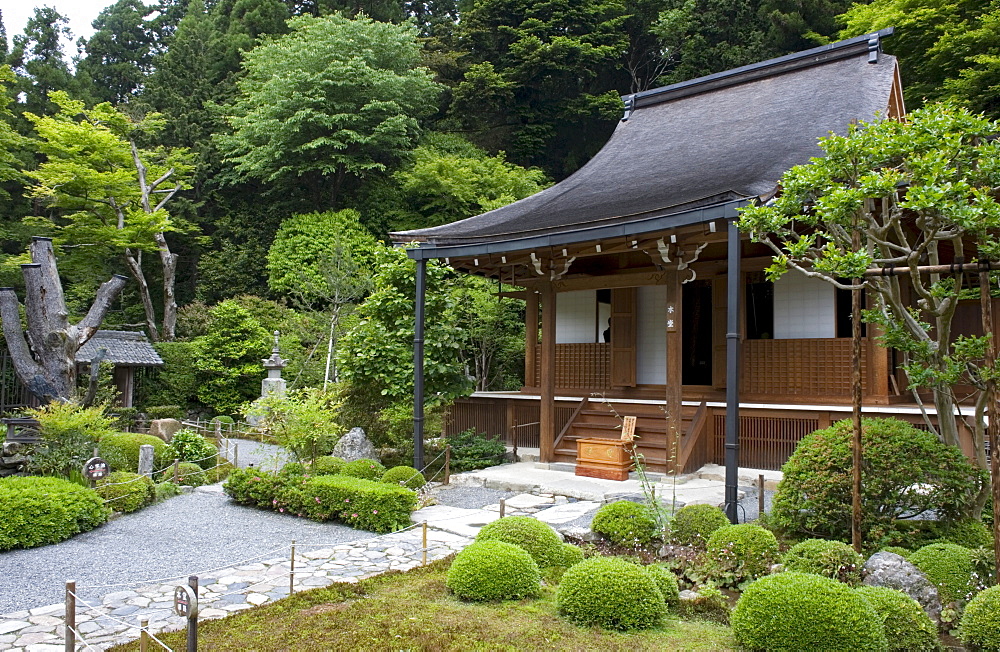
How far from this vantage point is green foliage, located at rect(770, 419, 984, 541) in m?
6.17

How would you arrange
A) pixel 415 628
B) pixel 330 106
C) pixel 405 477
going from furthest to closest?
pixel 330 106 < pixel 405 477 < pixel 415 628

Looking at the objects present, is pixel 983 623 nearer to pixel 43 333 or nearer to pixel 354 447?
pixel 354 447

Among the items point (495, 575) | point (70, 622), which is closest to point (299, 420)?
point (495, 575)

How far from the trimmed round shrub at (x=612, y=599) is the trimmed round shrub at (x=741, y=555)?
0.99 meters

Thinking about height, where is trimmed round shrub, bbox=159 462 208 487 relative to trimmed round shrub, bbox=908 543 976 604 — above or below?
below

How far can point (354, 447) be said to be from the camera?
39.2ft

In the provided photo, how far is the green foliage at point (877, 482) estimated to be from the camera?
20.2 ft

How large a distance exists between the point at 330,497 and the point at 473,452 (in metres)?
3.68

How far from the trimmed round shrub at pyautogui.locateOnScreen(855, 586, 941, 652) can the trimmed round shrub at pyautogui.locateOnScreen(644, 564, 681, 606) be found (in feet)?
4.42

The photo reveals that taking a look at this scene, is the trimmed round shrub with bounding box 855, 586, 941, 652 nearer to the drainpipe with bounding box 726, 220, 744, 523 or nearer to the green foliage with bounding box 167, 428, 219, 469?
the drainpipe with bounding box 726, 220, 744, 523

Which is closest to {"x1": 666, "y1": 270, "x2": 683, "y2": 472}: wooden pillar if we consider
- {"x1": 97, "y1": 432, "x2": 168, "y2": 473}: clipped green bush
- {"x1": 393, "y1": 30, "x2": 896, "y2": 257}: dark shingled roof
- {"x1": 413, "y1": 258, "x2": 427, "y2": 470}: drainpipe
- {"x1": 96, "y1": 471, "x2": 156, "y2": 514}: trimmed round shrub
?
{"x1": 393, "y1": 30, "x2": 896, "y2": 257}: dark shingled roof

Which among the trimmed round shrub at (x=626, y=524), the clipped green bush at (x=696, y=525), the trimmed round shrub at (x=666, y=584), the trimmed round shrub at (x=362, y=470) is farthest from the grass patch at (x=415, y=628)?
the trimmed round shrub at (x=362, y=470)

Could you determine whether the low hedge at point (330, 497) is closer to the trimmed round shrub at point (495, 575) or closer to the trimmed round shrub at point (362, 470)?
the trimmed round shrub at point (362, 470)

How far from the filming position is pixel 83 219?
23.3m
